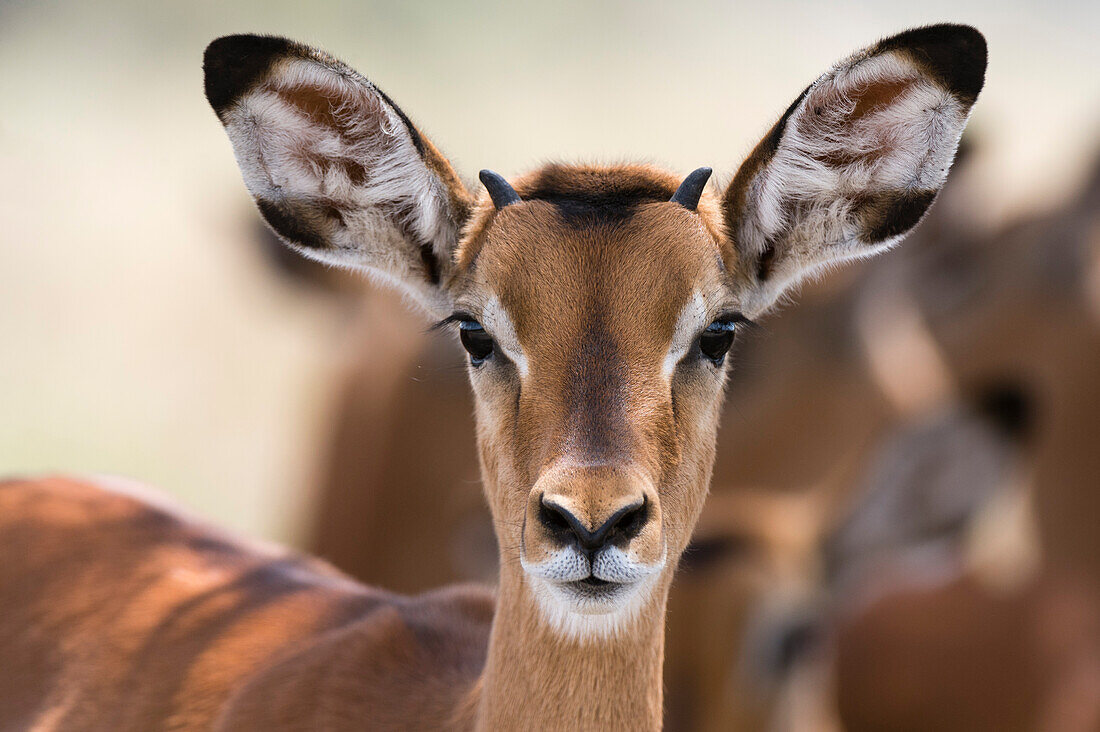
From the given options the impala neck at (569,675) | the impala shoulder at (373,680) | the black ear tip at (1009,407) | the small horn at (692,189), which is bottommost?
the black ear tip at (1009,407)

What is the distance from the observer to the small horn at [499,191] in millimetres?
3182

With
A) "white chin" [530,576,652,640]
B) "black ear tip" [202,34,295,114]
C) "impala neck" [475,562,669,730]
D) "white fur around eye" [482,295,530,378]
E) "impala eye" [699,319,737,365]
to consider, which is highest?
"black ear tip" [202,34,295,114]

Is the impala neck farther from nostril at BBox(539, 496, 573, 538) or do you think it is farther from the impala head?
nostril at BBox(539, 496, 573, 538)

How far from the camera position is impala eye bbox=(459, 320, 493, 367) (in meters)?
3.04

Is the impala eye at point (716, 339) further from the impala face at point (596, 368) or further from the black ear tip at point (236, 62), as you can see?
the black ear tip at point (236, 62)

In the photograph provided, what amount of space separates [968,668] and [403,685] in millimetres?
5044

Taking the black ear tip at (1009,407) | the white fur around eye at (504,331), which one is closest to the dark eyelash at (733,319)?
the white fur around eye at (504,331)

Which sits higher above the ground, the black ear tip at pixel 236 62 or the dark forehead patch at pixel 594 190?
the black ear tip at pixel 236 62

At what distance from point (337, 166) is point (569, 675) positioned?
1.48 meters

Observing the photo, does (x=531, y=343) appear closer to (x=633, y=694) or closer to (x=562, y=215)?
(x=562, y=215)

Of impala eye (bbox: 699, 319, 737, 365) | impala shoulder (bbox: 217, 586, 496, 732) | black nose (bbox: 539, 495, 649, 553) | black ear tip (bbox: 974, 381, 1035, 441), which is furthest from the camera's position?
black ear tip (bbox: 974, 381, 1035, 441)

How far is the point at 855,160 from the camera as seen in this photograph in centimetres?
329

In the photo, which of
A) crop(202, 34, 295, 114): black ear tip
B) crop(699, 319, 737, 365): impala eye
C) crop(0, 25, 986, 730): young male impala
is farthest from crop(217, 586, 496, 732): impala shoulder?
crop(202, 34, 295, 114): black ear tip

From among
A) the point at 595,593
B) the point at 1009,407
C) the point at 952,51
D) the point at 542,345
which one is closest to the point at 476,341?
the point at 542,345
